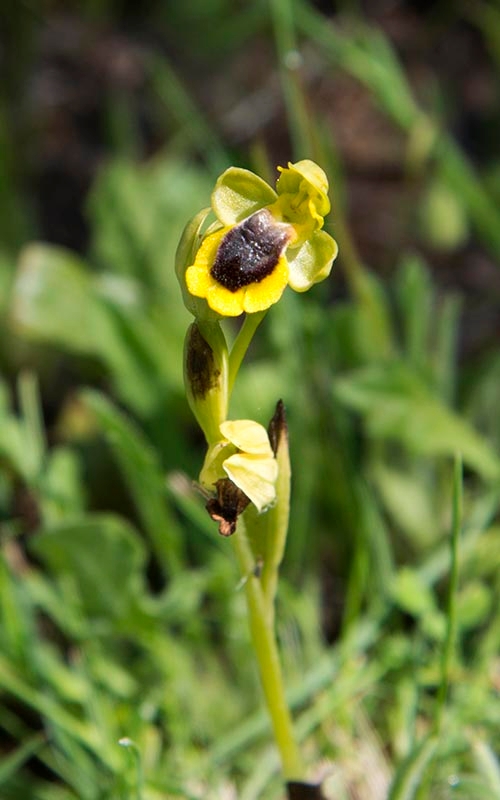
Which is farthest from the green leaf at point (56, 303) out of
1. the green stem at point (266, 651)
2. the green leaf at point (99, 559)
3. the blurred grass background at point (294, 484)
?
the green stem at point (266, 651)

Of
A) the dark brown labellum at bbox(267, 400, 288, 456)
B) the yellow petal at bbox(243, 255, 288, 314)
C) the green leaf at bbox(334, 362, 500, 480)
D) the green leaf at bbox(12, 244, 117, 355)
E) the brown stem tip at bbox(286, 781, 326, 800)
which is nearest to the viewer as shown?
the yellow petal at bbox(243, 255, 288, 314)

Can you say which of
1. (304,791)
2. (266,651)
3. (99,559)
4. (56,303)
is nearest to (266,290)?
(266,651)

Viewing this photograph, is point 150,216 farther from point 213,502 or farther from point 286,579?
point 213,502

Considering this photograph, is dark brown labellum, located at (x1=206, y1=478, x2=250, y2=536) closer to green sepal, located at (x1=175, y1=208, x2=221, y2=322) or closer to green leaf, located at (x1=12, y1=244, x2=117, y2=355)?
green sepal, located at (x1=175, y1=208, x2=221, y2=322)

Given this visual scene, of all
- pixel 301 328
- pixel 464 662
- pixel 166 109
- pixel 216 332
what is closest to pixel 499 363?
pixel 301 328

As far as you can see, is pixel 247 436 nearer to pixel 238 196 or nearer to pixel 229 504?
pixel 229 504

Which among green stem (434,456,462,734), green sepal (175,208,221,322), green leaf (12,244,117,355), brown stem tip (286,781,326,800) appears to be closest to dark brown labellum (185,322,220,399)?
green sepal (175,208,221,322)
